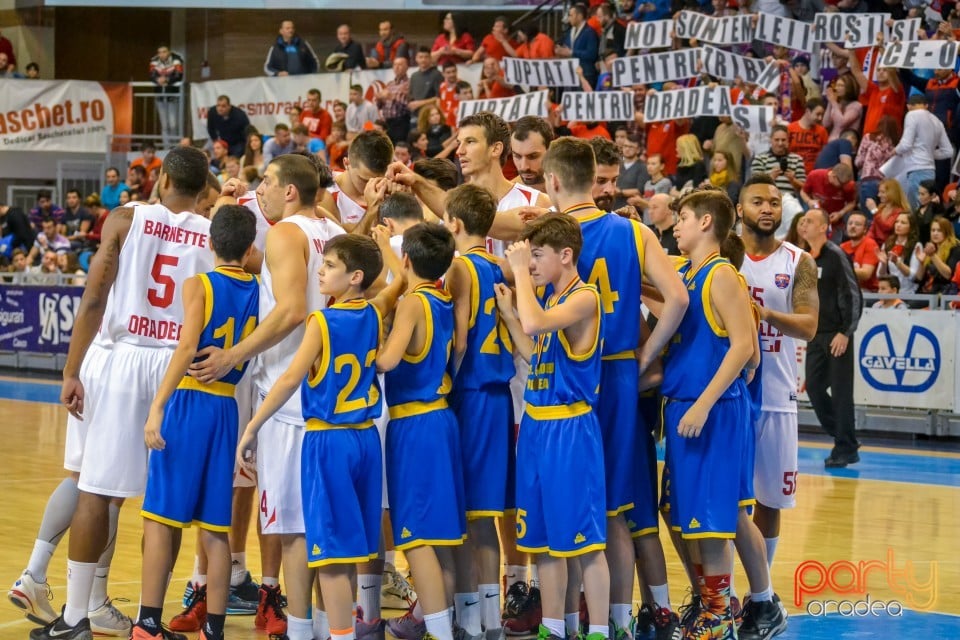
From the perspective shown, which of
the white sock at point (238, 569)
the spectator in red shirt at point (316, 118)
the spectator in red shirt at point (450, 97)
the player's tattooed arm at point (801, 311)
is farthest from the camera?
the spectator in red shirt at point (316, 118)

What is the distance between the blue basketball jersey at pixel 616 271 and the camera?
6234mm

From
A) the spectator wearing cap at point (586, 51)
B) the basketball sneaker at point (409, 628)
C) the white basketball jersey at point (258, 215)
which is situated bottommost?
the basketball sneaker at point (409, 628)

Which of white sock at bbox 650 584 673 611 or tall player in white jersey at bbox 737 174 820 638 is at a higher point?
tall player in white jersey at bbox 737 174 820 638

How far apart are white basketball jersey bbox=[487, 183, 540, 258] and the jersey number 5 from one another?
168 centimetres

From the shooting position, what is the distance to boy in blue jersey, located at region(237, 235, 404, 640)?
5688 mm

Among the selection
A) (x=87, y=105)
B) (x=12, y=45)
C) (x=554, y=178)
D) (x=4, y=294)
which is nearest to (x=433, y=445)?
(x=554, y=178)

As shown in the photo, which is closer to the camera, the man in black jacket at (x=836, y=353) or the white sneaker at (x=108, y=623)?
the white sneaker at (x=108, y=623)

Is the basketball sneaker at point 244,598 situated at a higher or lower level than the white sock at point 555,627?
lower

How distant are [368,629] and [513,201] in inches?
92.2

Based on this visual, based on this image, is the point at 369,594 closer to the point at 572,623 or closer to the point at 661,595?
the point at 572,623

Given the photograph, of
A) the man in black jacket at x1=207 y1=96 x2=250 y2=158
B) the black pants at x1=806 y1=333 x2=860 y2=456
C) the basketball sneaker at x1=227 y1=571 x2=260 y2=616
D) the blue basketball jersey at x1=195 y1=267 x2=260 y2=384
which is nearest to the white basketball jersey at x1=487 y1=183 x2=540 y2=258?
the blue basketball jersey at x1=195 y1=267 x2=260 y2=384

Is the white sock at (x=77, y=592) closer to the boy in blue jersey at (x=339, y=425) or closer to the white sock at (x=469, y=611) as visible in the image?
the boy in blue jersey at (x=339, y=425)

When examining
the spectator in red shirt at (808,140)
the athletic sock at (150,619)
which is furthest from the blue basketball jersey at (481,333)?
the spectator in red shirt at (808,140)

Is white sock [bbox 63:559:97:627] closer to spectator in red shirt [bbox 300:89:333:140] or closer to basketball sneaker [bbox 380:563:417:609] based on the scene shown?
basketball sneaker [bbox 380:563:417:609]
